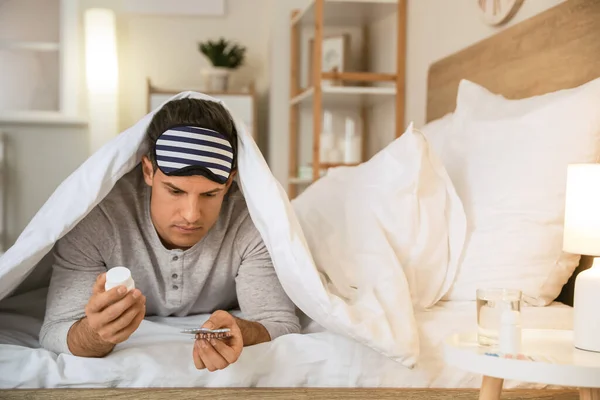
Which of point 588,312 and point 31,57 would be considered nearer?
point 588,312

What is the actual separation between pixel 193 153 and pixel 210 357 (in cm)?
39

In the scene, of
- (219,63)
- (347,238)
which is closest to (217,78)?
(219,63)

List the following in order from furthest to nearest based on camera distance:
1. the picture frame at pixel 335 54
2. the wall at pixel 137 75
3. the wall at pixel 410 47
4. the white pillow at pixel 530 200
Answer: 1. the wall at pixel 137 75
2. the picture frame at pixel 335 54
3. the wall at pixel 410 47
4. the white pillow at pixel 530 200

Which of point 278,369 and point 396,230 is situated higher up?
point 396,230

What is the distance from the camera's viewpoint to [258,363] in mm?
1281

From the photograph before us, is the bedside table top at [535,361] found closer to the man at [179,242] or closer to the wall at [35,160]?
the man at [179,242]

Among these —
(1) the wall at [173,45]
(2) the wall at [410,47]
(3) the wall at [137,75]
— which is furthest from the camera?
(1) the wall at [173,45]

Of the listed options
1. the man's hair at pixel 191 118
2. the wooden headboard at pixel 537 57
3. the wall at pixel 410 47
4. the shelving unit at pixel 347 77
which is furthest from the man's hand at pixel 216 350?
the shelving unit at pixel 347 77

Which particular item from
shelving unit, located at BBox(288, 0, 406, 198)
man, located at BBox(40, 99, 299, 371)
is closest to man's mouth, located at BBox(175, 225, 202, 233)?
man, located at BBox(40, 99, 299, 371)

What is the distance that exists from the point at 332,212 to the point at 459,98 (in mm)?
525

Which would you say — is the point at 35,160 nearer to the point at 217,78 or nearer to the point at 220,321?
the point at 217,78

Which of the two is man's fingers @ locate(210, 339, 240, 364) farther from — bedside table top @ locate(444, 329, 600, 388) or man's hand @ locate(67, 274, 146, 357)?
bedside table top @ locate(444, 329, 600, 388)

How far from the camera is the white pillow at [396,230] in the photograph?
4.84ft

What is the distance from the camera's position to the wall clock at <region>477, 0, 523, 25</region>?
2104mm
